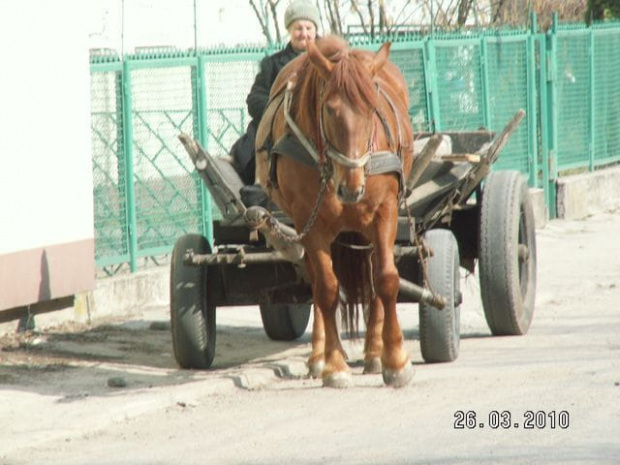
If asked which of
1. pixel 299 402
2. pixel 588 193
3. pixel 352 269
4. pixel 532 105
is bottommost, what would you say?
pixel 299 402

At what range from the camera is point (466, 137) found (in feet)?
33.9

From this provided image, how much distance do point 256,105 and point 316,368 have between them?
6.12 feet

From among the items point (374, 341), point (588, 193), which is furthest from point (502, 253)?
point (588, 193)

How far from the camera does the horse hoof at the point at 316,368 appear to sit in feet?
27.8

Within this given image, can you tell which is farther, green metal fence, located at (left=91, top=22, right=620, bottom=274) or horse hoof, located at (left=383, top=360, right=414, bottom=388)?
green metal fence, located at (left=91, top=22, right=620, bottom=274)

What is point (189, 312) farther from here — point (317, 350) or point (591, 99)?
point (591, 99)

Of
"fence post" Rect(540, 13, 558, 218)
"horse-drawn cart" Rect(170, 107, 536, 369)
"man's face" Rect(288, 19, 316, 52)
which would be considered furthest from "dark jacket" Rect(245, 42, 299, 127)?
"fence post" Rect(540, 13, 558, 218)

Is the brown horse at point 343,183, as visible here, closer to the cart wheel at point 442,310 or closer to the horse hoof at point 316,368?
the horse hoof at point 316,368

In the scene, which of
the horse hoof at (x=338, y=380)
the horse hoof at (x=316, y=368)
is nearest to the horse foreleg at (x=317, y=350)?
the horse hoof at (x=316, y=368)

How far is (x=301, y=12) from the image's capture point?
29.6 ft

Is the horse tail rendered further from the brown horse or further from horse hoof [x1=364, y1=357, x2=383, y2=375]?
horse hoof [x1=364, y1=357, x2=383, y2=375]

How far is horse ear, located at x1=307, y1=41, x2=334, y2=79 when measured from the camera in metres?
7.66

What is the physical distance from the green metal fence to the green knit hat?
131 centimetres

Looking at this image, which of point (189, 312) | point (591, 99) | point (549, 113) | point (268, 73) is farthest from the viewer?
point (591, 99)
